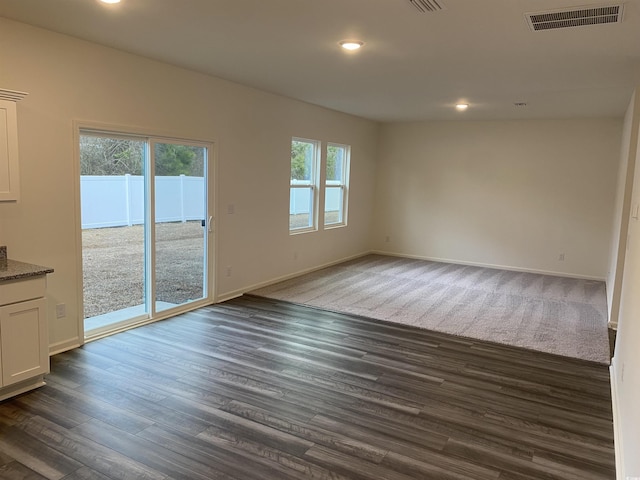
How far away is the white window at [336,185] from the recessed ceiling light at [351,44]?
3.83 m

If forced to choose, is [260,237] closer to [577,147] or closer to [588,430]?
[588,430]

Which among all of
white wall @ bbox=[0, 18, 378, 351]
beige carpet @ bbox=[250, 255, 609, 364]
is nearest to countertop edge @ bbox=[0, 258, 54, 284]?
white wall @ bbox=[0, 18, 378, 351]

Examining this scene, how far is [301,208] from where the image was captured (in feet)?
23.1

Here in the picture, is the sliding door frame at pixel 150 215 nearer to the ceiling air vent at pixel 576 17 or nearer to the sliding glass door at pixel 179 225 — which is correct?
the sliding glass door at pixel 179 225

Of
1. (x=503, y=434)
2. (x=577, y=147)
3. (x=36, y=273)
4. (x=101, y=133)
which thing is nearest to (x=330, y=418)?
(x=503, y=434)

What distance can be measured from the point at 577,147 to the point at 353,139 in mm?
3551

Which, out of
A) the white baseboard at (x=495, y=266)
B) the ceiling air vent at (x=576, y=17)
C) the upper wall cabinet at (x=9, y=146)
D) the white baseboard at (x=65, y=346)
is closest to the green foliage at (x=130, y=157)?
the upper wall cabinet at (x=9, y=146)

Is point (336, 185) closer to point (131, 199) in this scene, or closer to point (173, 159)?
point (173, 159)

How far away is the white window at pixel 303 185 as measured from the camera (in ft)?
22.2

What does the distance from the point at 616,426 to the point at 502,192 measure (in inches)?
222

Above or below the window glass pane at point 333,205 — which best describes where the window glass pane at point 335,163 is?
above

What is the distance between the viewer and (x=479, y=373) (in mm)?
3676

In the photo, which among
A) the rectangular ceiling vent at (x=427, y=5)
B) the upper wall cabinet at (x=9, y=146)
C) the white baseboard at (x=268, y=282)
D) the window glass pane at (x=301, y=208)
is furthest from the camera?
the window glass pane at (x=301, y=208)

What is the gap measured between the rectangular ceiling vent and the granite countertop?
2.89 meters
